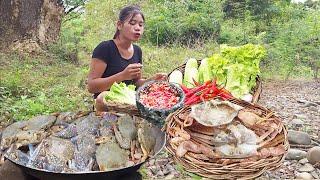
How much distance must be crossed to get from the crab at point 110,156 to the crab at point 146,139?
10 cm

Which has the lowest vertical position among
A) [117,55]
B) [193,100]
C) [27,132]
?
[27,132]

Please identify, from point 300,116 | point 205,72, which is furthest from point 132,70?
point 300,116

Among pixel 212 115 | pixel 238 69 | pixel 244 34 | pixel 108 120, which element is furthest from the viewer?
pixel 244 34

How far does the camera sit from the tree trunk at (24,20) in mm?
8211

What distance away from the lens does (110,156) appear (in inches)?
85.8

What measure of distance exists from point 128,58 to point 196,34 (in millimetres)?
7314

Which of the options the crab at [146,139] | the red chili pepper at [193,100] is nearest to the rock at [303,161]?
the red chili pepper at [193,100]

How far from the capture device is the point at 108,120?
249 cm

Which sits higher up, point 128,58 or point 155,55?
point 128,58

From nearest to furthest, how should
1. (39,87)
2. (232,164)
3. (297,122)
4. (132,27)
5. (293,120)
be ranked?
(232,164) → (132,27) → (297,122) → (293,120) → (39,87)

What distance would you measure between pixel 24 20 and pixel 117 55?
522 cm

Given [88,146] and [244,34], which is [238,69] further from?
[244,34]

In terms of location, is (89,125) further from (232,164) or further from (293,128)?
(293,128)

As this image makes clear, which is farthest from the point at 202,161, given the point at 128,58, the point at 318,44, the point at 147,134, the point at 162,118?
the point at 318,44
